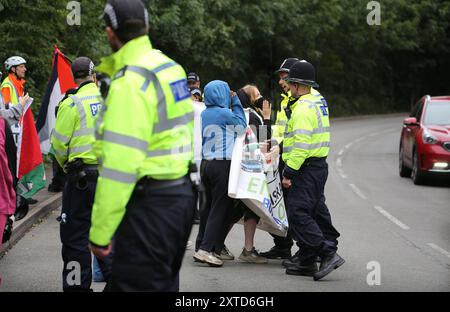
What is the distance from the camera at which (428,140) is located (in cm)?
1717

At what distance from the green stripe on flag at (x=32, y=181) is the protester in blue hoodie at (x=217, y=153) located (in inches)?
66.1

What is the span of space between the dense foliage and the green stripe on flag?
742cm

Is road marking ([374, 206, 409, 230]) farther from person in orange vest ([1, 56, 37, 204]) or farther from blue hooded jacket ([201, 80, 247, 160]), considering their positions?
person in orange vest ([1, 56, 37, 204])

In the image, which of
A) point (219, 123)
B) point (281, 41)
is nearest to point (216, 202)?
point (219, 123)

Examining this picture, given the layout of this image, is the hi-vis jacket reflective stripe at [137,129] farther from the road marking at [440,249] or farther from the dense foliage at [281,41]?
the dense foliage at [281,41]

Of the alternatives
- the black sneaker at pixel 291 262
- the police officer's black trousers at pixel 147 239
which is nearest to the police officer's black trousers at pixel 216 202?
the black sneaker at pixel 291 262

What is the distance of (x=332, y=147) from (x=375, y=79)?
26.6 m

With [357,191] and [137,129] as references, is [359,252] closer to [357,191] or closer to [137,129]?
[137,129]

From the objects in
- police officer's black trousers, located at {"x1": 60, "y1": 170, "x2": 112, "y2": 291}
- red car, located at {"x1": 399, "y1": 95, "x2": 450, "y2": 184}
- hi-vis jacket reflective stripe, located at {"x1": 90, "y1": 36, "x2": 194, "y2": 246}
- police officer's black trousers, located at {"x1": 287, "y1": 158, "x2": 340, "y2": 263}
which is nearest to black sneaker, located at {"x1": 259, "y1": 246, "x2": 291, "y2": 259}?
police officer's black trousers, located at {"x1": 287, "y1": 158, "x2": 340, "y2": 263}

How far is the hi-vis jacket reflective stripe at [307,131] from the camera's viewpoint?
8367mm

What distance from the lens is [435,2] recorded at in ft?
173

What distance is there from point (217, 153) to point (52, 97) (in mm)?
4293

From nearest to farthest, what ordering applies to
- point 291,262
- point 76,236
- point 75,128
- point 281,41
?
point 76,236 → point 75,128 → point 291,262 → point 281,41
